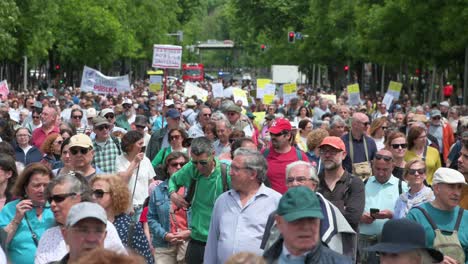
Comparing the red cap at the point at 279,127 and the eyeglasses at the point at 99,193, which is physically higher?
the red cap at the point at 279,127

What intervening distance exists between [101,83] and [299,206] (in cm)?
2751

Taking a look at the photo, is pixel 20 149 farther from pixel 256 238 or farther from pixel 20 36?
pixel 20 36

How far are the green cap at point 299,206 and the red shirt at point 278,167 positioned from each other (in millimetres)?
4390

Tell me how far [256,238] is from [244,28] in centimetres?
8171

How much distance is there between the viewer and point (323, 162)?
364 inches

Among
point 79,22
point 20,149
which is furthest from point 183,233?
point 79,22

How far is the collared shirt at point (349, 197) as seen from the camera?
8.87m

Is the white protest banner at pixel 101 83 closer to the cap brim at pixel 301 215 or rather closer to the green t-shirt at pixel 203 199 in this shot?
the green t-shirt at pixel 203 199

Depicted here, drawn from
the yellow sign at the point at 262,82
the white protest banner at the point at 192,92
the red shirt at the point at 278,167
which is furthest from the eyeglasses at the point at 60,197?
the yellow sign at the point at 262,82

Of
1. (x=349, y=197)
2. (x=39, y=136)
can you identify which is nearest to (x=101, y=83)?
(x=39, y=136)

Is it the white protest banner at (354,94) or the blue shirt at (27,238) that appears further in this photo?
the white protest banner at (354,94)

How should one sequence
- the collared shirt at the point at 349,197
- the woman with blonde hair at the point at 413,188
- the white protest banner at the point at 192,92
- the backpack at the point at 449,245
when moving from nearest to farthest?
the backpack at the point at 449,245 → the collared shirt at the point at 349,197 → the woman with blonde hair at the point at 413,188 → the white protest banner at the point at 192,92

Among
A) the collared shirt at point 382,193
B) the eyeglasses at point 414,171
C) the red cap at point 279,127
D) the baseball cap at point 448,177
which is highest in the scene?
the red cap at point 279,127

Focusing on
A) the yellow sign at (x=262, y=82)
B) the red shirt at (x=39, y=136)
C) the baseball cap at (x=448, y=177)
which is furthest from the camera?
the yellow sign at (x=262, y=82)
